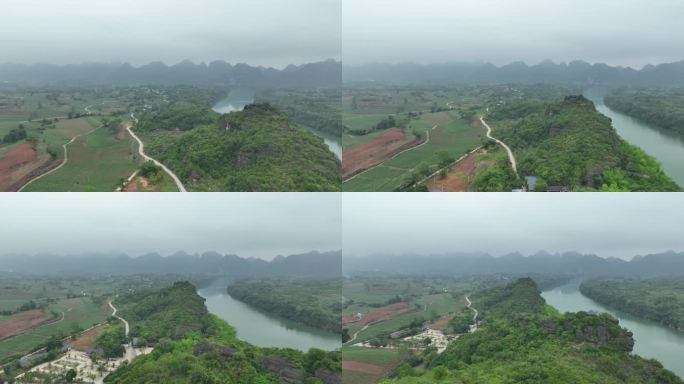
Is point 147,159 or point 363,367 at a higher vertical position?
point 147,159

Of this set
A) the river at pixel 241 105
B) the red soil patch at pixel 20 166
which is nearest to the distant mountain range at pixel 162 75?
the river at pixel 241 105

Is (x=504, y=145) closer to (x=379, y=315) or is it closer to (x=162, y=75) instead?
(x=379, y=315)

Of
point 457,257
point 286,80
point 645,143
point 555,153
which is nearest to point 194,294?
point 286,80

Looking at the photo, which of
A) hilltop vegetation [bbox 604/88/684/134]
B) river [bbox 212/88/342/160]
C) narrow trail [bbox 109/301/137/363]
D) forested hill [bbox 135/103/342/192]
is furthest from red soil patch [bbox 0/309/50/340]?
hilltop vegetation [bbox 604/88/684/134]

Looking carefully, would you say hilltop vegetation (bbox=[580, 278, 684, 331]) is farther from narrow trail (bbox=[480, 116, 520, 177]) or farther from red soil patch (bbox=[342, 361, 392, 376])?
red soil patch (bbox=[342, 361, 392, 376])

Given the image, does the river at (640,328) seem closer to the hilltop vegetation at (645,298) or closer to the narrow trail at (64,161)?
the hilltop vegetation at (645,298)

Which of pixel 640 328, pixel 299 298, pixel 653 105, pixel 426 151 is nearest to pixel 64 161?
pixel 299 298
